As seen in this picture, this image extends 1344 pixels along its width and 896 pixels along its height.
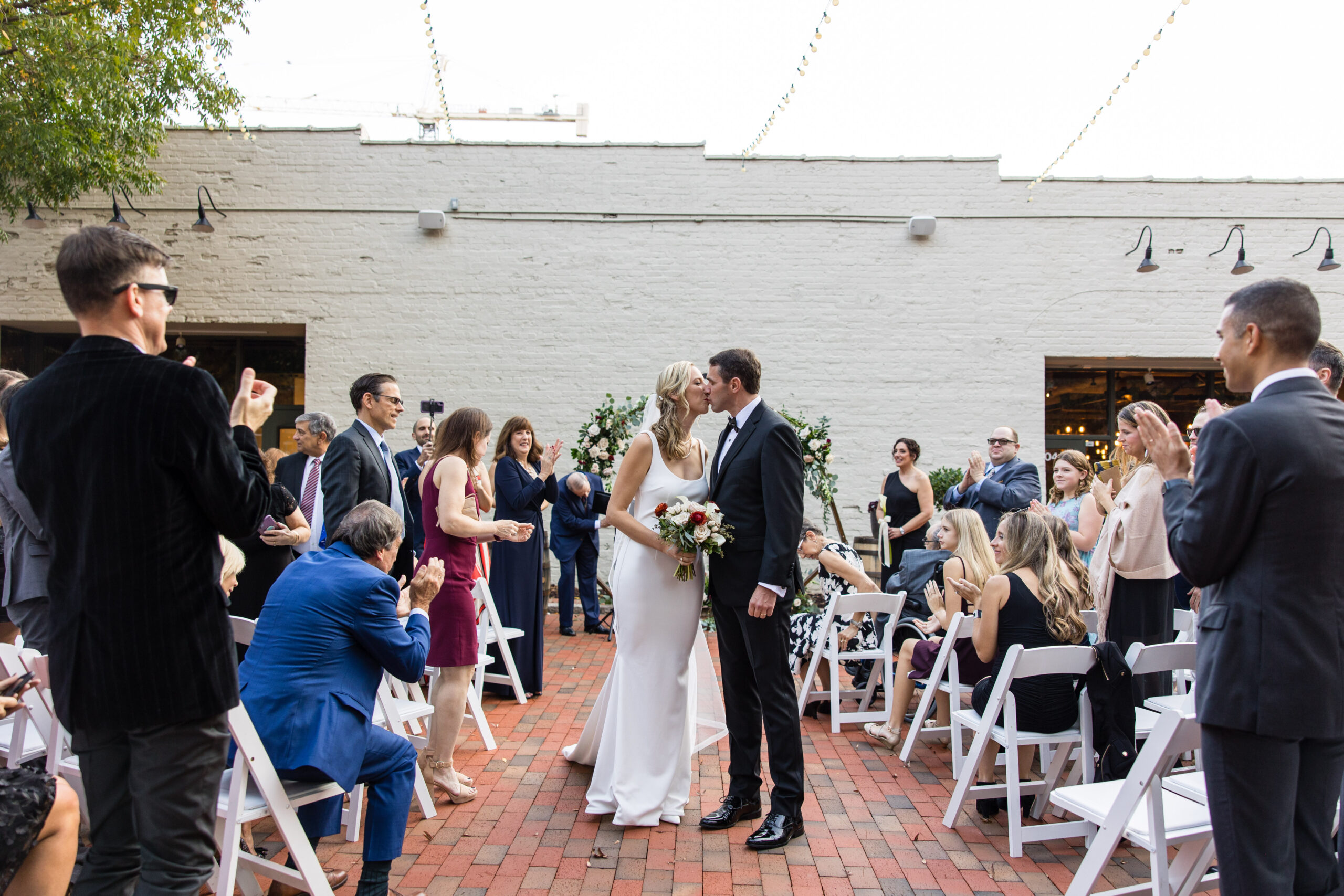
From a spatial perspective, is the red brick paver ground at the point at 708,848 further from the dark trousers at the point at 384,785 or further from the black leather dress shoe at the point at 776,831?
the dark trousers at the point at 384,785

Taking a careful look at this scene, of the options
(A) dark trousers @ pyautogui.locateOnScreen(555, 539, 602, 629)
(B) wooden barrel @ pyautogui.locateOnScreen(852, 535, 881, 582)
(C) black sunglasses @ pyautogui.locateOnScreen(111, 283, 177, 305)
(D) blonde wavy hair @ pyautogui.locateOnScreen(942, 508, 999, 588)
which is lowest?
(A) dark trousers @ pyautogui.locateOnScreen(555, 539, 602, 629)

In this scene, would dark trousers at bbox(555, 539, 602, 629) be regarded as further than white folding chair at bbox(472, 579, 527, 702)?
Yes

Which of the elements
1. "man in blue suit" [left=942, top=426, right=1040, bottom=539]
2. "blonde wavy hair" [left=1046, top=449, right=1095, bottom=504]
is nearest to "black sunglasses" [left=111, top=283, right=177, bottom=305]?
"blonde wavy hair" [left=1046, top=449, right=1095, bottom=504]

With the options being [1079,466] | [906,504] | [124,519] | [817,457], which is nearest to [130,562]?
[124,519]

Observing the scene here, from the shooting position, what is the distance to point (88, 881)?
6.44ft

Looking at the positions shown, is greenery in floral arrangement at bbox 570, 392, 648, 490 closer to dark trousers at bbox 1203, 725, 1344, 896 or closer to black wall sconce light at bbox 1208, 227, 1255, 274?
dark trousers at bbox 1203, 725, 1344, 896

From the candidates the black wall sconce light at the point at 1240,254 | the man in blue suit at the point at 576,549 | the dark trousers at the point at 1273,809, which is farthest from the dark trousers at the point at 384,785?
the black wall sconce light at the point at 1240,254

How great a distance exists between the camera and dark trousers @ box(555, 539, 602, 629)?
834 centimetres

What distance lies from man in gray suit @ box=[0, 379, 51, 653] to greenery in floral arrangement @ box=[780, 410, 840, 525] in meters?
5.82

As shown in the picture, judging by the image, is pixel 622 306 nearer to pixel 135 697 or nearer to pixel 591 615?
pixel 591 615

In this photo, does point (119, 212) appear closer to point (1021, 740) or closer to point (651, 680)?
point (651, 680)

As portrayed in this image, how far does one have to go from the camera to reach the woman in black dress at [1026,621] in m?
3.71

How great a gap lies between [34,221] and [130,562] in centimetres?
1031

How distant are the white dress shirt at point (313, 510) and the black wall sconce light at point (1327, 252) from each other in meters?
10.8
